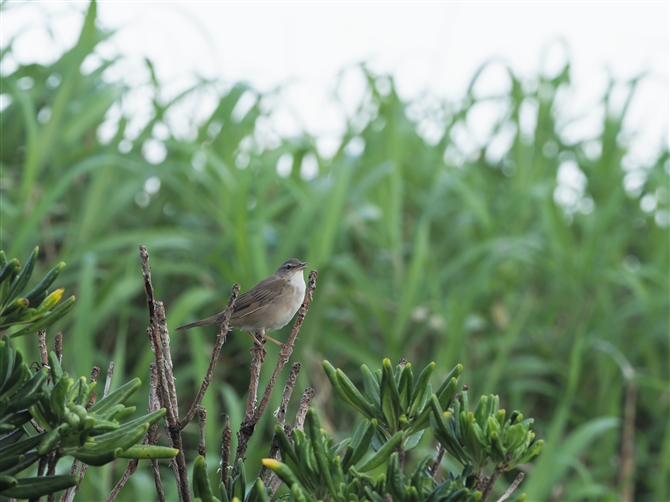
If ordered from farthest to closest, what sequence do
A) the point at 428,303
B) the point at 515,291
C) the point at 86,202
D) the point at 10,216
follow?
the point at 515,291 < the point at 428,303 < the point at 86,202 < the point at 10,216

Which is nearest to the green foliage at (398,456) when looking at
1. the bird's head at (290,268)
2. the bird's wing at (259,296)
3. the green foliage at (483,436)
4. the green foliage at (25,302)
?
the green foliage at (483,436)

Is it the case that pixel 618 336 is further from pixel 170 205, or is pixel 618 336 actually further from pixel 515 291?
pixel 170 205

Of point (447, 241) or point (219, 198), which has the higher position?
point (219, 198)

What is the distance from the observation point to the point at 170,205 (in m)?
4.70

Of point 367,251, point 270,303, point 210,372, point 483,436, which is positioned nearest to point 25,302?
point 210,372

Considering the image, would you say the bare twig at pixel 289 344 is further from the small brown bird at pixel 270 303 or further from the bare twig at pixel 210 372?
the small brown bird at pixel 270 303

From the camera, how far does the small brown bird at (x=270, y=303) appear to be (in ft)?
9.58

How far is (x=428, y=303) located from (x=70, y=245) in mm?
2114

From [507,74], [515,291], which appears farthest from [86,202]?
[507,74]

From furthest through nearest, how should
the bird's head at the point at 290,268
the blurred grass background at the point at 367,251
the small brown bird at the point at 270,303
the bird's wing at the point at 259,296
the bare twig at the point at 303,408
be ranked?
the blurred grass background at the point at 367,251
the bird's head at the point at 290,268
the bird's wing at the point at 259,296
the small brown bird at the point at 270,303
the bare twig at the point at 303,408

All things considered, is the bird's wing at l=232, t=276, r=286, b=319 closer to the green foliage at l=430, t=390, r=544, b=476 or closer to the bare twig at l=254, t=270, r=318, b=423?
the bare twig at l=254, t=270, r=318, b=423

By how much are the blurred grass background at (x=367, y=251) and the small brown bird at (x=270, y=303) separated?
509mm

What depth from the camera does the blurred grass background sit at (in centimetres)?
387

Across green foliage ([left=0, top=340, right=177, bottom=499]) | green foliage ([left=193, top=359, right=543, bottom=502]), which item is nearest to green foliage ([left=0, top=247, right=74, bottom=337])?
green foliage ([left=0, top=340, right=177, bottom=499])
